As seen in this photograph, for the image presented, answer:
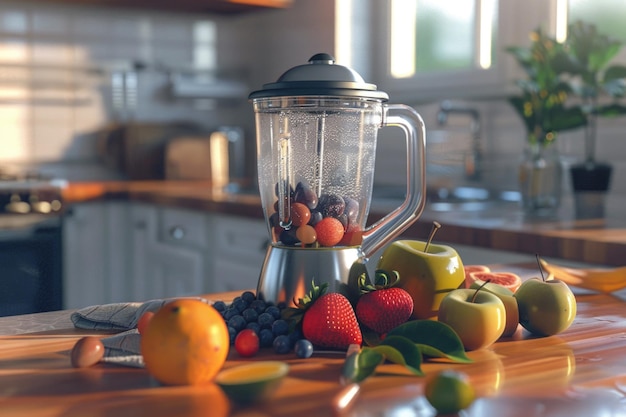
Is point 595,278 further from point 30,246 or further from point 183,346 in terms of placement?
point 30,246

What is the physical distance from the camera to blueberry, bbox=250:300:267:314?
37.0 inches

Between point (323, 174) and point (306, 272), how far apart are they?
15 cm

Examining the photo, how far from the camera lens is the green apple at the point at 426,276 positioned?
0.97 m

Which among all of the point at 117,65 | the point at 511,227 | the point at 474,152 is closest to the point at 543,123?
the point at 511,227

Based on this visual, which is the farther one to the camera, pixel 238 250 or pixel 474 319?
pixel 238 250

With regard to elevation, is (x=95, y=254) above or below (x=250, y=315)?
below

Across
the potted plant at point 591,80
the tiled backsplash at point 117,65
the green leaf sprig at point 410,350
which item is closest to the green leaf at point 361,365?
the green leaf sprig at point 410,350

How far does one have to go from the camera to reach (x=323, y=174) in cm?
104

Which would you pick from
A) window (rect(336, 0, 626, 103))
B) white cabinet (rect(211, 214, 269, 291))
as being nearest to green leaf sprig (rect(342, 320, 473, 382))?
white cabinet (rect(211, 214, 269, 291))

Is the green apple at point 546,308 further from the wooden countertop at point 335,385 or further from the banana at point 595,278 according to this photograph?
the banana at point 595,278

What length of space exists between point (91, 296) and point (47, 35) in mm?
1091

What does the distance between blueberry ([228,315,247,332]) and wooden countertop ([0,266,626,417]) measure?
55mm

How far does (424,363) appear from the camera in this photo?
0.83 metres

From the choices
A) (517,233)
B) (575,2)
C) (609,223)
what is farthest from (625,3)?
(517,233)
